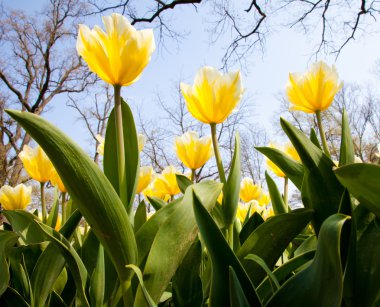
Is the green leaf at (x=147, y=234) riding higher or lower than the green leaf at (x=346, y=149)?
lower

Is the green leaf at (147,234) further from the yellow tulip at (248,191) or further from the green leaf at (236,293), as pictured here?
the yellow tulip at (248,191)

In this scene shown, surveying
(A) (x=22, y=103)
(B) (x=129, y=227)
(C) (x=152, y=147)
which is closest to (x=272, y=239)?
(B) (x=129, y=227)

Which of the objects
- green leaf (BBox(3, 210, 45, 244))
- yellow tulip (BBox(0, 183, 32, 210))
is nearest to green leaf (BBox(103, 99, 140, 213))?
green leaf (BBox(3, 210, 45, 244))

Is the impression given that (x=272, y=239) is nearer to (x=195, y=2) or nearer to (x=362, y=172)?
(x=362, y=172)

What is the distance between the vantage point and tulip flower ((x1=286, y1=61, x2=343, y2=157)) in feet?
2.99

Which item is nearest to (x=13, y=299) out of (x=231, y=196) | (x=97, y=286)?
(x=97, y=286)

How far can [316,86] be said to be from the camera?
92cm

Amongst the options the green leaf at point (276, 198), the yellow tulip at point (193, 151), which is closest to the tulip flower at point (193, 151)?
the yellow tulip at point (193, 151)

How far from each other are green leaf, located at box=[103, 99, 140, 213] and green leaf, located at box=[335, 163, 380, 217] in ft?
1.15

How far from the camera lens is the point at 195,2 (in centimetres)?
913

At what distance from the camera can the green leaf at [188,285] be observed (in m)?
0.63

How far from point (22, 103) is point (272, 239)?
17.8 metres

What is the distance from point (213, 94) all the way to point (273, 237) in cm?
43

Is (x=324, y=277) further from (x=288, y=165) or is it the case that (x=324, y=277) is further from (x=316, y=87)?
(x=316, y=87)
